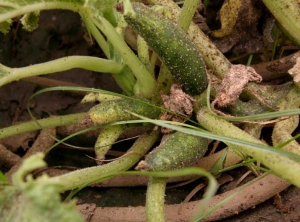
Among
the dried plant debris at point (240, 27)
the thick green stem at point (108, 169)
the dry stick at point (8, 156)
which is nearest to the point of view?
the thick green stem at point (108, 169)

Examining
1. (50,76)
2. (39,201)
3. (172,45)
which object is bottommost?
(39,201)

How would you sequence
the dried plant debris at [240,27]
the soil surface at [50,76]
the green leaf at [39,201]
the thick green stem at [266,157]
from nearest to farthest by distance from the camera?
the green leaf at [39,201], the thick green stem at [266,157], the dried plant debris at [240,27], the soil surface at [50,76]

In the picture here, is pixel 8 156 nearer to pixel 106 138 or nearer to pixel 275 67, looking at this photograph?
pixel 106 138

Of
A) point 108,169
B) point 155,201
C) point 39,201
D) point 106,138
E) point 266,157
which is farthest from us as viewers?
point 106,138

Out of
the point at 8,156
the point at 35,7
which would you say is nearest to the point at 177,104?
the point at 35,7

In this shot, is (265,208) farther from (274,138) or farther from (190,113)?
(190,113)

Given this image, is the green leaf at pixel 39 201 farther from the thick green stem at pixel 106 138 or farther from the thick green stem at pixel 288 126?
the thick green stem at pixel 288 126

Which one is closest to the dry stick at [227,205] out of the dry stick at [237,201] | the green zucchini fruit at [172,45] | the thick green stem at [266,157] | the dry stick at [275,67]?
the dry stick at [237,201]
